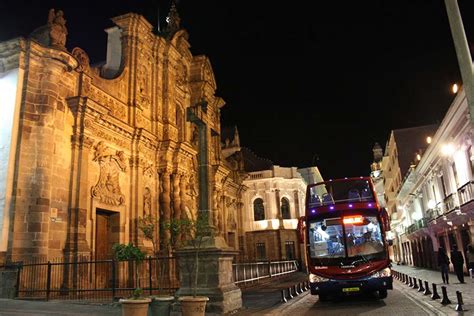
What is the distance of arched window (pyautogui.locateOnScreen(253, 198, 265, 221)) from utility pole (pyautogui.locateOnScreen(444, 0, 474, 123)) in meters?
33.3

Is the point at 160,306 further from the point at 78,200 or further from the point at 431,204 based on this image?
the point at 431,204

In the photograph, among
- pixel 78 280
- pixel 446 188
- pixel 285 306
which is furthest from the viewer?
pixel 446 188

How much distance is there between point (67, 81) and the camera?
1581 cm

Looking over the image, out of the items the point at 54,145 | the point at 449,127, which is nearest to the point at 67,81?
the point at 54,145

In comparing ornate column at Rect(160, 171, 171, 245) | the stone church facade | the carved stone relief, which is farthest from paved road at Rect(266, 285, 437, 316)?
the carved stone relief

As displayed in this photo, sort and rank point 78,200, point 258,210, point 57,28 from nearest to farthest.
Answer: point 78,200, point 57,28, point 258,210

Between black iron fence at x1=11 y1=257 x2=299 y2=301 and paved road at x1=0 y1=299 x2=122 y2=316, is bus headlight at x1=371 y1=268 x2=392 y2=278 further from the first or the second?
paved road at x1=0 y1=299 x2=122 y2=316

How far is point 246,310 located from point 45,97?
33.5 ft

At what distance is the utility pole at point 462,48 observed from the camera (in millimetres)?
6980

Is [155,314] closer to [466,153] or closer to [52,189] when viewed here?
[52,189]

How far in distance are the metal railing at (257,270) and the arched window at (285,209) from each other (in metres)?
8.87

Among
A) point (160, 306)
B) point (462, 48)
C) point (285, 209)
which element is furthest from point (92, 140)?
point (285, 209)

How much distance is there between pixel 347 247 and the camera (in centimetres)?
1202

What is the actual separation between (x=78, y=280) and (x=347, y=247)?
8915mm
